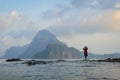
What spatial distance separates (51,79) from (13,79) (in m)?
4.70

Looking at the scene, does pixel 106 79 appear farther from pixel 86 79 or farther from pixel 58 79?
pixel 58 79

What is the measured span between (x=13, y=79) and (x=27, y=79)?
1.74 m

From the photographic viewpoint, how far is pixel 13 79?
3216 cm

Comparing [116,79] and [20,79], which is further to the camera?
[20,79]

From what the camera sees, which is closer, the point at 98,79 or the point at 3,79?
the point at 98,79

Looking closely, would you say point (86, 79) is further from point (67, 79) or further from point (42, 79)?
point (42, 79)

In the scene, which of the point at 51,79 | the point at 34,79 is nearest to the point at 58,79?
the point at 51,79

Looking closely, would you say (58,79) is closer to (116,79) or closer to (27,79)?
(27,79)

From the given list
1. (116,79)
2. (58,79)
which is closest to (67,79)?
(58,79)

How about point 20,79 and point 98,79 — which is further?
point 20,79

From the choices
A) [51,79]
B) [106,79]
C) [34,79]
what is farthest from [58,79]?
[106,79]

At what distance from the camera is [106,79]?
3000 cm

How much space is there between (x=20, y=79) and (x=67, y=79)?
228 inches

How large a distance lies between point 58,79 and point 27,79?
12.6 feet
